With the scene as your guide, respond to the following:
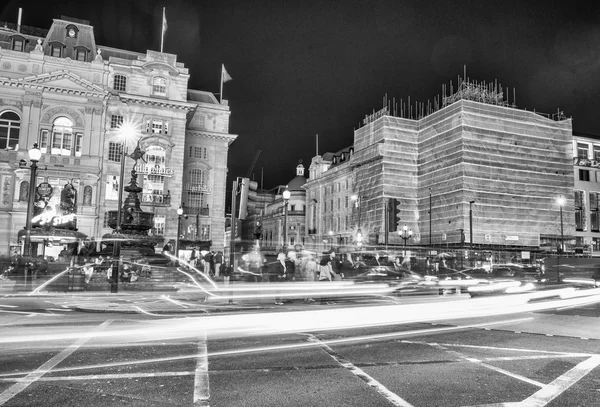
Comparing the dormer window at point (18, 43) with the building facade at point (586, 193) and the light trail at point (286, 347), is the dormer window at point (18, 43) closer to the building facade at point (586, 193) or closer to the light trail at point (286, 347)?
the light trail at point (286, 347)

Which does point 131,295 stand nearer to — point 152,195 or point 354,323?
point 354,323

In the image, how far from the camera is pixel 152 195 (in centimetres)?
5416

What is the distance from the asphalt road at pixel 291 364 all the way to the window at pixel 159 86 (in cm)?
4626

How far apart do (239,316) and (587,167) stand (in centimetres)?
6826

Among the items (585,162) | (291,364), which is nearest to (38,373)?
(291,364)

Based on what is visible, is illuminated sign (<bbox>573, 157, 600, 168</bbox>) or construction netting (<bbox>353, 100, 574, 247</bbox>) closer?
construction netting (<bbox>353, 100, 574, 247</bbox>)

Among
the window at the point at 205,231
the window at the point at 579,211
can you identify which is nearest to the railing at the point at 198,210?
the window at the point at 205,231

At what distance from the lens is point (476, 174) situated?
2213 inches

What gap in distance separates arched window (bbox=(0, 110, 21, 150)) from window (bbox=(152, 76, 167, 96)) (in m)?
14.1

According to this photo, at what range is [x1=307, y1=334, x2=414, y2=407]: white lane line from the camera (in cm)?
590

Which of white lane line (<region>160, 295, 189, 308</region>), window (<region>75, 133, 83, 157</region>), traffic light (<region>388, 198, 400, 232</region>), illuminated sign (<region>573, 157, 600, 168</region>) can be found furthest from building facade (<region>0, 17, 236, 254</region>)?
illuminated sign (<region>573, 157, 600, 168</region>)

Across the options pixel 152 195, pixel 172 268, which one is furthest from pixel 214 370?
pixel 152 195

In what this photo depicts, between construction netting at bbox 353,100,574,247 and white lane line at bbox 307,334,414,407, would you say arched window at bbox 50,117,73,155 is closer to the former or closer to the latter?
construction netting at bbox 353,100,574,247

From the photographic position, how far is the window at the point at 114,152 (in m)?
53.3
